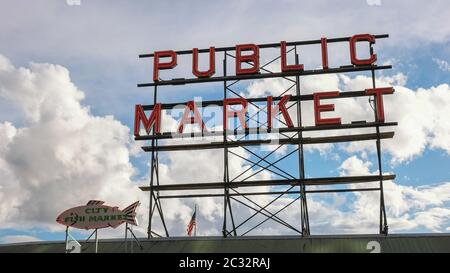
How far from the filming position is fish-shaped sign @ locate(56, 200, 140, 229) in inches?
1203

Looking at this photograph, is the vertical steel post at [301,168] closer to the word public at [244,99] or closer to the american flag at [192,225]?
the word public at [244,99]

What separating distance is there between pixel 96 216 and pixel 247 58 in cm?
1363

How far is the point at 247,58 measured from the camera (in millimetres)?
35969

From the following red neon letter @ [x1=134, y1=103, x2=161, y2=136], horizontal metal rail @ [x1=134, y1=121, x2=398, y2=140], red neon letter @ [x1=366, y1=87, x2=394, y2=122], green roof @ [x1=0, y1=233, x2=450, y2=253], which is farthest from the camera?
red neon letter @ [x1=134, y1=103, x2=161, y2=136]

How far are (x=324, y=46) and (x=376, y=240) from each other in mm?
12470

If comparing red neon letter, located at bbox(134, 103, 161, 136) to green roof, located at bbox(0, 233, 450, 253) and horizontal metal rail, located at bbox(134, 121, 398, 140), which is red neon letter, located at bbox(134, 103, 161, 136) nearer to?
horizontal metal rail, located at bbox(134, 121, 398, 140)

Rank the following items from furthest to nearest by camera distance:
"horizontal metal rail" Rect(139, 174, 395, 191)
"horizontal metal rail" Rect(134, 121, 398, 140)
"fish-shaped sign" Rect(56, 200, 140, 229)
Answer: "horizontal metal rail" Rect(134, 121, 398, 140) < "horizontal metal rail" Rect(139, 174, 395, 191) < "fish-shaped sign" Rect(56, 200, 140, 229)

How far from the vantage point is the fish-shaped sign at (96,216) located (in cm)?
3056

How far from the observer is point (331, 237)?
100 ft

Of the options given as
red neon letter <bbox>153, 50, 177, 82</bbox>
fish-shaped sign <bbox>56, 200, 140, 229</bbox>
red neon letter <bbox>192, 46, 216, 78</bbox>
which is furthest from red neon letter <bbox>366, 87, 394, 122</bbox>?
fish-shaped sign <bbox>56, 200, 140, 229</bbox>

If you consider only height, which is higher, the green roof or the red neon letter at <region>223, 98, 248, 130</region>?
the red neon letter at <region>223, 98, 248, 130</region>

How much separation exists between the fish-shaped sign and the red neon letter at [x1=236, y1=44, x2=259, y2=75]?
1111 cm

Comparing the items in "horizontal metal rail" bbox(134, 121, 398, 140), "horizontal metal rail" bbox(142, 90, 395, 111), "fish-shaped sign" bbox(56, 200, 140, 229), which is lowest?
"fish-shaped sign" bbox(56, 200, 140, 229)
